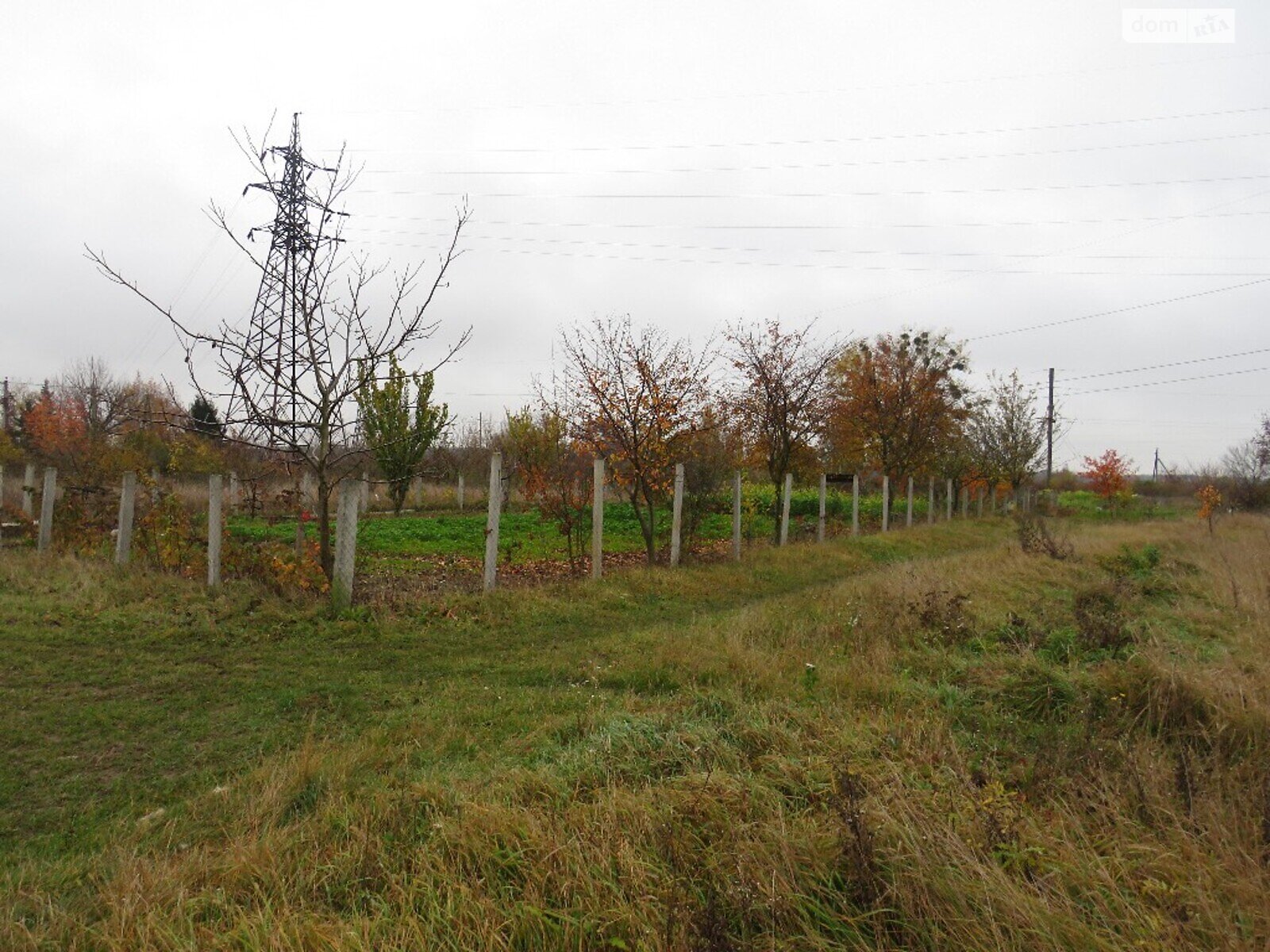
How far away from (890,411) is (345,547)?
21813 mm

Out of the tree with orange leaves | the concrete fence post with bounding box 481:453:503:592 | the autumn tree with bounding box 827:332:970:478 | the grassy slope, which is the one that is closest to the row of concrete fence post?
the concrete fence post with bounding box 481:453:503:592

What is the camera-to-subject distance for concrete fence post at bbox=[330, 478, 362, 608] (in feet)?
25.7

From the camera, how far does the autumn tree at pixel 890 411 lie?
25641mm

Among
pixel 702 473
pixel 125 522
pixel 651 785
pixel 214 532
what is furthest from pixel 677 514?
pixel 651 785

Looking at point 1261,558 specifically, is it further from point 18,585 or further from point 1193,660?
point 18,585

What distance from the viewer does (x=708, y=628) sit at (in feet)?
23.2

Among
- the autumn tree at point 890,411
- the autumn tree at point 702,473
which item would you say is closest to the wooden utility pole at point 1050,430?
the autumn tree at point 890,411

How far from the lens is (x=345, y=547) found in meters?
7.90

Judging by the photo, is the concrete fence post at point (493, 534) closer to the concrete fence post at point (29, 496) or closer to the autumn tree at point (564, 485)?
the autumn tree at point (564, 485)

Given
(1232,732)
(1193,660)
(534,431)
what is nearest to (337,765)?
(1232,732)

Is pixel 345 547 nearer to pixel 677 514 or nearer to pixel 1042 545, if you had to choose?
pixel 677 514

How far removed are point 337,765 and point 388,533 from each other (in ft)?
45.0

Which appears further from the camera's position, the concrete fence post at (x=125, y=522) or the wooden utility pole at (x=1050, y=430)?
the wooden utility pole at (x=1050, y=430)

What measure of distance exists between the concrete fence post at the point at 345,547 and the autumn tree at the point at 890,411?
19036mm
